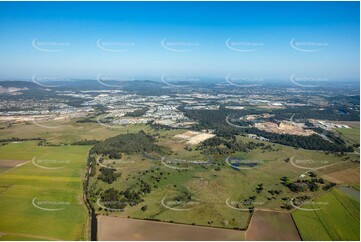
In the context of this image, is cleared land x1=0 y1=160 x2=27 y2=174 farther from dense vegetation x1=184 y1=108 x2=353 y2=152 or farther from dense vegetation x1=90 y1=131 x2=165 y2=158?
dense vegetation x1=184 y1=108 x2=353 y2=152

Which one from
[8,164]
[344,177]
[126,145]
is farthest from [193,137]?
[8,164]

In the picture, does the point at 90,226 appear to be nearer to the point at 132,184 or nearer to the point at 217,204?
the point at 132,184

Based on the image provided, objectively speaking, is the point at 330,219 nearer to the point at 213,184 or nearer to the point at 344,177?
the point at 213,184

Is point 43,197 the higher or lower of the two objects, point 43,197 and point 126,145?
the lower

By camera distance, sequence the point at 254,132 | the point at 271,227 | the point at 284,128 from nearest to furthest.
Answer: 1. the point at 271,227
2. the point at 254,132
3. the point at 284,128

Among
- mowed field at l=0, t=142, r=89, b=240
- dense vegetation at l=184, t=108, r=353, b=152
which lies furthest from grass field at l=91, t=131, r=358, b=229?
dense vegetation at l=184, t=108, r=353, b=152

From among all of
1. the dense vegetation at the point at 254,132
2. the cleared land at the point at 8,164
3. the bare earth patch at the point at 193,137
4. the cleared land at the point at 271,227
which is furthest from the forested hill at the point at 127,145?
the cleared land at the point at 271,227

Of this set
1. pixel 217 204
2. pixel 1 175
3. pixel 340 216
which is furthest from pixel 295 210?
pixel 1 175
